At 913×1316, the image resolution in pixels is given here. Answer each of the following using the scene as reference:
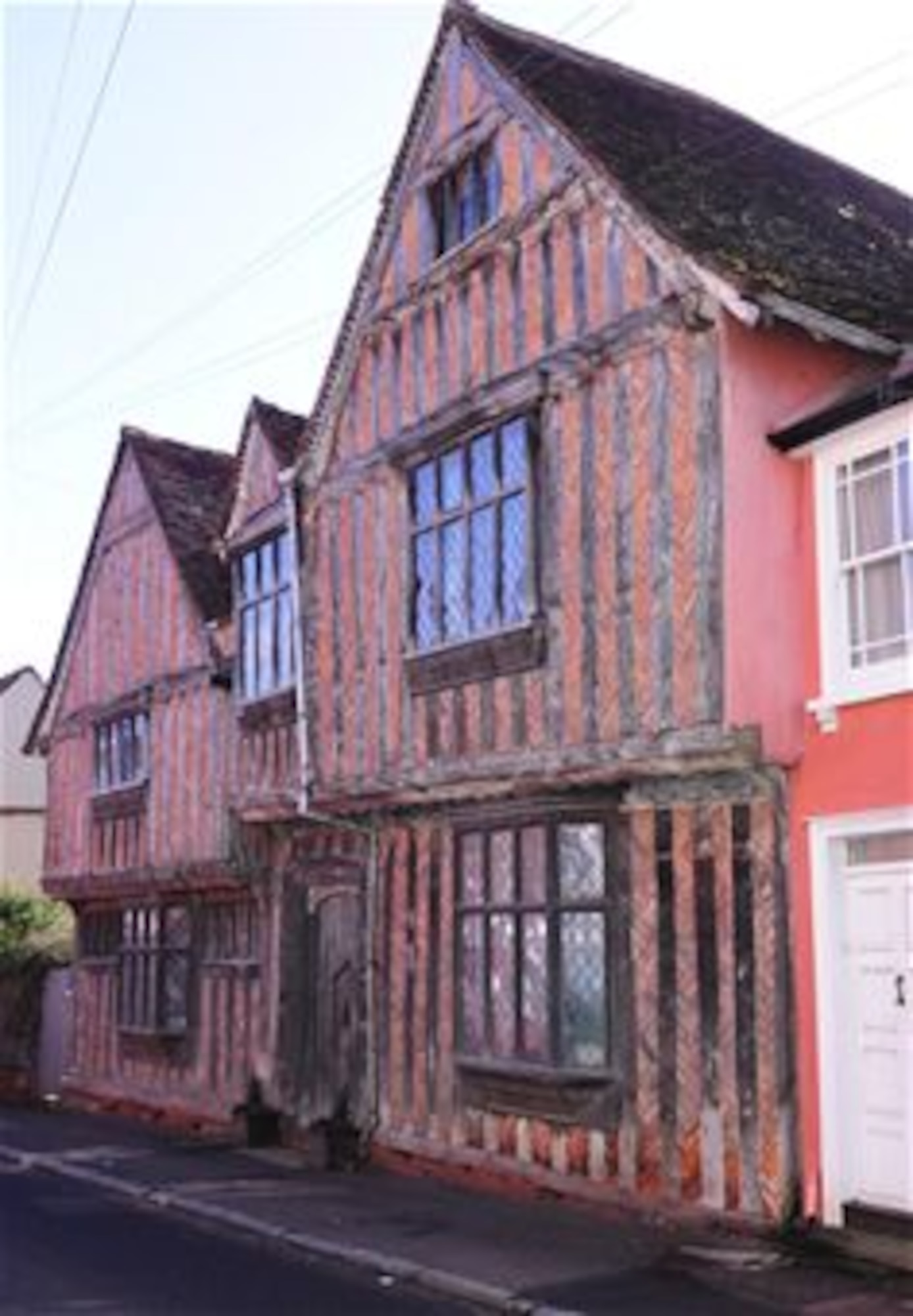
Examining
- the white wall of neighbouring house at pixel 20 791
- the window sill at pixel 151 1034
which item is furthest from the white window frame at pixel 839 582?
the white wall of neighbouring house at pixel 20 791

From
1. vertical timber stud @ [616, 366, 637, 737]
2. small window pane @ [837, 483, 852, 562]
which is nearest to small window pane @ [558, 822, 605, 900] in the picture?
vertical timber stud @ [616, 366, 637, 737]

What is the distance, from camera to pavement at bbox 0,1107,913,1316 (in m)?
8.80

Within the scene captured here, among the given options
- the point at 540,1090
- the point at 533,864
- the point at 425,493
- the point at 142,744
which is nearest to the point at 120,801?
the point at 142,744

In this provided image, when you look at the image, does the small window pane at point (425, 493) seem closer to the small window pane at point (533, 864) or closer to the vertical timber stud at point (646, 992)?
the small window pane at point (533, 864)

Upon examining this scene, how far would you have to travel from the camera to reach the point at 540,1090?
11.7m

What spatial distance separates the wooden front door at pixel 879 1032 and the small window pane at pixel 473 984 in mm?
3518

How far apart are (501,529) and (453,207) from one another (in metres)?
2.91

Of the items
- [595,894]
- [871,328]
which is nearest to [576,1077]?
[595,894]

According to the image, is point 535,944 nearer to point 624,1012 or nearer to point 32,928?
point 624,1012

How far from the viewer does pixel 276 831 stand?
1614 centimetres

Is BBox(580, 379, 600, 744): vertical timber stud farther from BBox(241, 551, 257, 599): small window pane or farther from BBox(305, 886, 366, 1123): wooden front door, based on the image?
BBox(241, 551, 257, 599): small window pane

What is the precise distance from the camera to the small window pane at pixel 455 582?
12641 mm

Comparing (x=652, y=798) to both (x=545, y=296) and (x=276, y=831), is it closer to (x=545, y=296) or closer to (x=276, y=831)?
(x=545, y=296)

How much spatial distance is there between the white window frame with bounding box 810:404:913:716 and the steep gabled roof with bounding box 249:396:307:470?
21.2 feet
